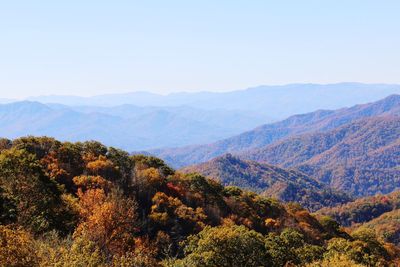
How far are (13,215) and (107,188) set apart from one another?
21342 millimetres

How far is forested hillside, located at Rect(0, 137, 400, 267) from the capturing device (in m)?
27.3

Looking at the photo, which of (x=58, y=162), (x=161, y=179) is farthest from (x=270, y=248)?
(x=58, y=162)

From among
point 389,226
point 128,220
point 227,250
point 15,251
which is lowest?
point 389,226

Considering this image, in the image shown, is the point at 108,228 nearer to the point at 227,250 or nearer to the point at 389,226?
the point at 227,250

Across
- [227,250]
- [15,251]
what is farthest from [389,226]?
[15,251]

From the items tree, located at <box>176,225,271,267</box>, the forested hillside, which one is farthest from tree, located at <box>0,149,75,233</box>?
tree, located at <box>176,225,271,267</box>

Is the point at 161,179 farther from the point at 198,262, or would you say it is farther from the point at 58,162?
the point at 198,262

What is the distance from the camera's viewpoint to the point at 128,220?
3872 cm

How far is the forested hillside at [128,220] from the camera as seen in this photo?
89.5 feet

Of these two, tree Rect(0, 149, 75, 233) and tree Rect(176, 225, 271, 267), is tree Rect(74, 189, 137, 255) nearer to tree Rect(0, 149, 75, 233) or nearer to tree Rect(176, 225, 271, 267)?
tree Rect(0, 149, 75, 233)

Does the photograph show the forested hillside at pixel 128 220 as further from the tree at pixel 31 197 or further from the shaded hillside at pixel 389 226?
the shaded hillside at pixel 389 226

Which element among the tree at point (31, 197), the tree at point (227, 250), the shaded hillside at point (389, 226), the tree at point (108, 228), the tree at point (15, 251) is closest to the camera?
the tree at point (15, 251)

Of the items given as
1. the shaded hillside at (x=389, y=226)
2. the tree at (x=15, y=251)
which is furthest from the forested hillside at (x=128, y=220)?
the shaded hillside at (x=389, y=226)

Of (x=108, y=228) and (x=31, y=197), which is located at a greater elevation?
(x=31, y=197)
